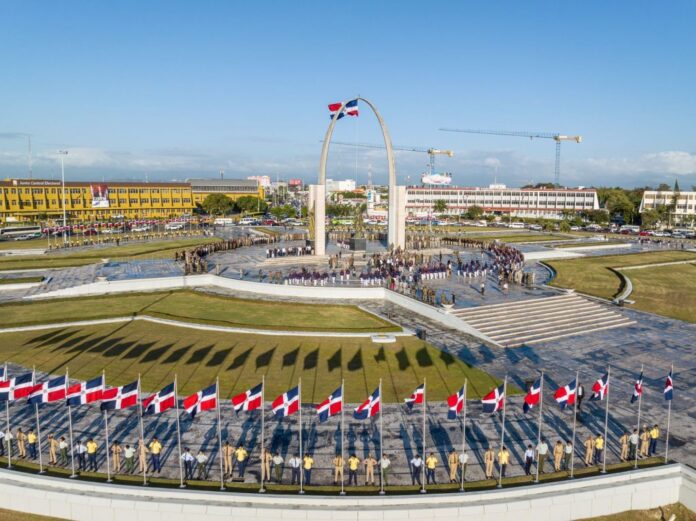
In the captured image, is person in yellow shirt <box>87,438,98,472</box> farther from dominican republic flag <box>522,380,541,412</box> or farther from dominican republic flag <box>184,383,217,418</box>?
dominican republic flag <box>522,380,541,412</box>

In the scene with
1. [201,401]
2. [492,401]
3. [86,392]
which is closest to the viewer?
[201,401]

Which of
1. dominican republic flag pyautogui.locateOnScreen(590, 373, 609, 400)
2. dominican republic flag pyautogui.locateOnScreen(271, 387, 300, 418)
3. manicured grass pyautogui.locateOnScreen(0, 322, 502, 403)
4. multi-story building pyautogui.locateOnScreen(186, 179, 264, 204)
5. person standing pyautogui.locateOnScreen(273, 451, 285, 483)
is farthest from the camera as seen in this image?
multi-story building pyautogui.locateOnScreen(186, 179, 264, 204)

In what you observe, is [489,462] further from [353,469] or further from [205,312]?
[205,312]

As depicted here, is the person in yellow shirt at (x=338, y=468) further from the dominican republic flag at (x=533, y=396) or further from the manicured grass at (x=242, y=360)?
the dominican republic flag at (x=533, y=396)

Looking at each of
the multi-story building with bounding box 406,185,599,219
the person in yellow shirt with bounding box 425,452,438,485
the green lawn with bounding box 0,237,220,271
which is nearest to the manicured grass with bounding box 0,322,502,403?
the person in yellow shirt with bounding box 425,452,438,485

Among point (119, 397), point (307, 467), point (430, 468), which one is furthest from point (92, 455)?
point (430, 468)

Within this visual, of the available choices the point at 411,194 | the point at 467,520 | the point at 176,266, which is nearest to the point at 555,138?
the point at 411,194

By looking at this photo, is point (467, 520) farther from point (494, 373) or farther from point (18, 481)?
point (18, 481)
